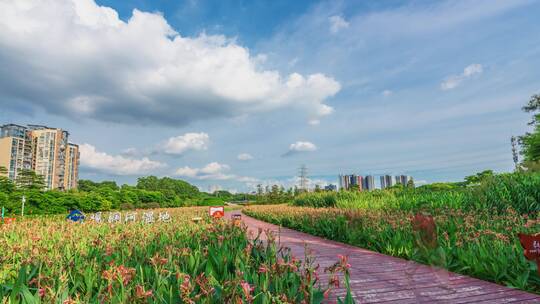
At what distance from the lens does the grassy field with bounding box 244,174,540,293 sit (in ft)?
11.9

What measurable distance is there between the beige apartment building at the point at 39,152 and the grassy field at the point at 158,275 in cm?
6565

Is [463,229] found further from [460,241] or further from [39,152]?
[39,152]

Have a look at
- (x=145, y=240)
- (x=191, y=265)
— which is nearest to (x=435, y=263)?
(x=191, y=265)

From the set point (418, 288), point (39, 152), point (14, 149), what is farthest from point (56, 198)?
point (39, 152)

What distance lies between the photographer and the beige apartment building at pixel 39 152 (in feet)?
185

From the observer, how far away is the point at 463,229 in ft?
19.2

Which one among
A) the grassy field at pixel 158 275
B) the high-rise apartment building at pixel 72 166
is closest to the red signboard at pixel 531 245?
the grassy field at pixel 158 275

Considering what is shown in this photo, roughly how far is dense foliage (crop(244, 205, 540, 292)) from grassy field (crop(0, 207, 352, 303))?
3.47 ft

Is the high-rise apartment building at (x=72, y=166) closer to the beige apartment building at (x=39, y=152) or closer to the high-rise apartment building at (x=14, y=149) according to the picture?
the beige apartment building at (x=39, y=152)

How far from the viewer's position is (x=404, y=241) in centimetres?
530

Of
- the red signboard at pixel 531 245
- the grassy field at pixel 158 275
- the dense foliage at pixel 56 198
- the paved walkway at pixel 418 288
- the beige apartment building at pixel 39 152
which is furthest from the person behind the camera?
the beige apartment building at pixel 39 152

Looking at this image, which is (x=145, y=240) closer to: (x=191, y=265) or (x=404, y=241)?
(x=191, y=265)

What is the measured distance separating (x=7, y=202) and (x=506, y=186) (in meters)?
26.8

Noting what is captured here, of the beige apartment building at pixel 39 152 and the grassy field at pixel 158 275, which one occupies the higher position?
the beige apartment building at pixel 39 152
